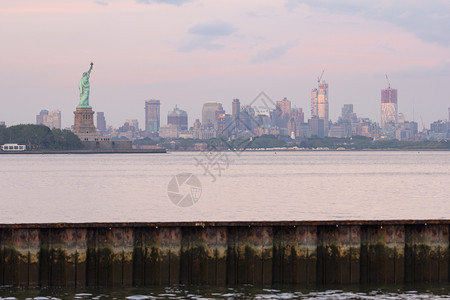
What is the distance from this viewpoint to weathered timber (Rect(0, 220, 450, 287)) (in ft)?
92.7

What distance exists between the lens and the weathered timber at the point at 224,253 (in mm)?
28266

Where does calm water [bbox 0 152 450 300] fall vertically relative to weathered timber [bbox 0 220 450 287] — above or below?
below

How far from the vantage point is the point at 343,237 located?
94.8ft

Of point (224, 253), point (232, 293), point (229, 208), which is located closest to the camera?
point (232, 293)

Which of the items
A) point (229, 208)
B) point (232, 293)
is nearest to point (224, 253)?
point (232, 293)

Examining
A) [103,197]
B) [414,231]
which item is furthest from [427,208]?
[414,231]

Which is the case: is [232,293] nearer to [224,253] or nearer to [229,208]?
[224,253]

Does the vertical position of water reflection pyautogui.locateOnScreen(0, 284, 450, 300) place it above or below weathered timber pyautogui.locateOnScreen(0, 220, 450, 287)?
below

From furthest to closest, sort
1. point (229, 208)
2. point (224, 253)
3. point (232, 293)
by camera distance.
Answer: point (229, 208) → point (224, 253) → point (232, 293)

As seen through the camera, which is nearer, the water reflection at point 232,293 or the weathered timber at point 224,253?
the water reflection at point 232,293

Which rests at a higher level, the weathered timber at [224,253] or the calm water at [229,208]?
the weathered timber at [224,253]

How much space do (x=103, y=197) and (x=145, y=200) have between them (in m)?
6.80

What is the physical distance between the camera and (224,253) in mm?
28766

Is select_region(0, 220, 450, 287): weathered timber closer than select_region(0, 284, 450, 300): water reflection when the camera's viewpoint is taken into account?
No
